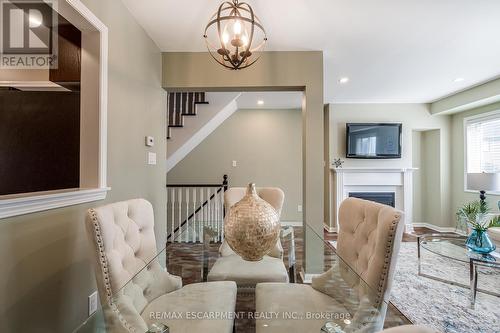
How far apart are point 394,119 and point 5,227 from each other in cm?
551

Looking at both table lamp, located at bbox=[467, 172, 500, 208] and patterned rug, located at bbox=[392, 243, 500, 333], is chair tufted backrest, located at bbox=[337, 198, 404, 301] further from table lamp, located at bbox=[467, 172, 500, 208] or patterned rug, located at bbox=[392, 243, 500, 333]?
table lamp, located at bbox=[467, 172, 500, 208]

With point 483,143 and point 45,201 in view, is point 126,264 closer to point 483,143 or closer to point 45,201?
point 45,201

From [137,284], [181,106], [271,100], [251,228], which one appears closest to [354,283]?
[251,228]

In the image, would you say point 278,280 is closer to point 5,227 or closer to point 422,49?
point 5,227

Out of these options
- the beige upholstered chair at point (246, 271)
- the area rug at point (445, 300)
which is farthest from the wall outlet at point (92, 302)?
the area rug at point (445, 300)

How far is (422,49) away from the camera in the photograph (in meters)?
2.63

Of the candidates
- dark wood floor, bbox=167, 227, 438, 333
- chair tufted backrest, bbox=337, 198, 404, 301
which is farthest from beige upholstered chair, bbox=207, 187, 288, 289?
chair tufted backrest, bbox=337, 198, 404, 301

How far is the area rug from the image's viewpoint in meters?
1.87

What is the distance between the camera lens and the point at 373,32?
7.57ft

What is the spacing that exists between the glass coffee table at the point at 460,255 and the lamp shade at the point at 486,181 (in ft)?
3.02

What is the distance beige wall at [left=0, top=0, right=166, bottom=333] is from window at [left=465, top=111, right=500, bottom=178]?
517 centimetres

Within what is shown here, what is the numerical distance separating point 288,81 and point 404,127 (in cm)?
328

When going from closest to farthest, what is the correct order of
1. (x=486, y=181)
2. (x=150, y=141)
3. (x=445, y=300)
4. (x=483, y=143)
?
(x=445, y=300) → (x=150, y=141) → (x=486, y=181) → (x=483, y=143)

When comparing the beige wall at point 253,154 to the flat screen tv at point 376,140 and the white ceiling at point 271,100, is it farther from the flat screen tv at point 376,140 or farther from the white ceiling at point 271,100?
the flat screen tv at point 376,140
